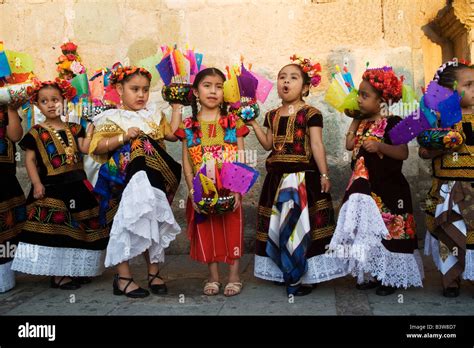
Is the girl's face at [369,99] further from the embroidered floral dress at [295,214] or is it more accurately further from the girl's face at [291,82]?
the girl's face at [291,82]

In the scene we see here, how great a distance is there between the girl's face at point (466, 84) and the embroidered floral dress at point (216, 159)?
1511 millimetres

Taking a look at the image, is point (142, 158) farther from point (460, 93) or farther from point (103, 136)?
point (460, 93)

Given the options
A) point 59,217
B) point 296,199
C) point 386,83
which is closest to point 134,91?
point 59,217

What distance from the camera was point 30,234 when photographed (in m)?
4.38

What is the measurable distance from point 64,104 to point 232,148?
1425 mm

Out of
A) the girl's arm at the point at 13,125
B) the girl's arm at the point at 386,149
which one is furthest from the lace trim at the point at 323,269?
the girl's arm at the point at 13,125

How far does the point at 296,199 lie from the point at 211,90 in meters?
0.99

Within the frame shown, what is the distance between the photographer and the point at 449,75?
3.97 metres

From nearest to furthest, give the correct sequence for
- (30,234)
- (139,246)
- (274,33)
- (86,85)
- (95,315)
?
1. (95,315)
2. (139,246)
3. (30,234)
4. (86,85)
5. (274,33)

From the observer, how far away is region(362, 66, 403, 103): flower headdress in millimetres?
3986

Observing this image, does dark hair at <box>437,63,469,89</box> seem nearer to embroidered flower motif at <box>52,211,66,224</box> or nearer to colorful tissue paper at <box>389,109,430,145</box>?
colorful tissue paper at <box>389,109,430,145</box>

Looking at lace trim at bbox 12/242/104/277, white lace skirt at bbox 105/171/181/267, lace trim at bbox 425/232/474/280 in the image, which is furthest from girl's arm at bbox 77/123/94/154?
lace trim at bbox 425/232/474/280

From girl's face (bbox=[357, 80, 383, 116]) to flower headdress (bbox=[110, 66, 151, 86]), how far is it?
157 cm

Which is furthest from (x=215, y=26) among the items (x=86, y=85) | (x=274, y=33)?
(x=86, y=85)
